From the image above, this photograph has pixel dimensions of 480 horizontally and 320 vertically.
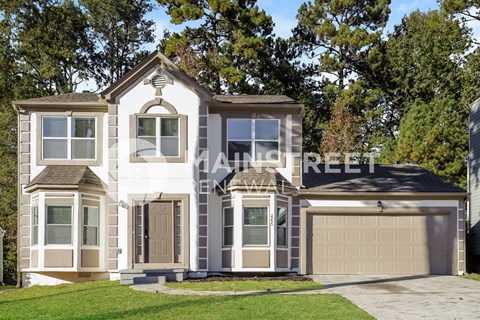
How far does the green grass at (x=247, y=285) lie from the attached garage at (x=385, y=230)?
9.49ft

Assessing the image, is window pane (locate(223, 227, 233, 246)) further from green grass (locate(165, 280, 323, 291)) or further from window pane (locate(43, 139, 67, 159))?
window pane (locate(43, 139, 67, 159))

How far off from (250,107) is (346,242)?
5223mm

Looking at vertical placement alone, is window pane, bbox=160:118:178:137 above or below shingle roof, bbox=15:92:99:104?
below

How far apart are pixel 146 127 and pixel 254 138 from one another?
340 cm

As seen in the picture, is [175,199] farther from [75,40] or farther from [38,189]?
[75,40]

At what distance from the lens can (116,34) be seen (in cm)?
3803

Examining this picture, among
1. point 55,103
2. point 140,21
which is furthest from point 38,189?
point 140,21

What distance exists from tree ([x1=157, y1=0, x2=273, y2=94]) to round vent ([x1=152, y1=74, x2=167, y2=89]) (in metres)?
15.1

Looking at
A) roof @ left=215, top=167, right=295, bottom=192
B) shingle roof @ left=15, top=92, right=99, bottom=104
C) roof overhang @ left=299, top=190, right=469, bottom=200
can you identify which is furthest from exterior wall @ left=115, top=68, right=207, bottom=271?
roof overhang @ left=299, top=190, right=469, bottom=200

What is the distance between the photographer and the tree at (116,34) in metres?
37.3

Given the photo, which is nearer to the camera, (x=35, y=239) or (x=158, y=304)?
(x=158, y=304)

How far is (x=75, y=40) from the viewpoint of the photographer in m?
36.3

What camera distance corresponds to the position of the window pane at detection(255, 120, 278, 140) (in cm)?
2014

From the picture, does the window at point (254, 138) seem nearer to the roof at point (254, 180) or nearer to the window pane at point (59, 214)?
the roof at point (254, 180)
